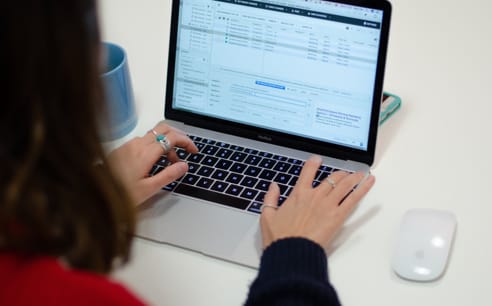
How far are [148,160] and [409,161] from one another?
1.29ft

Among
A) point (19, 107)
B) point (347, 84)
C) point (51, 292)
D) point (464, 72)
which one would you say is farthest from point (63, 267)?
point (464, 72)

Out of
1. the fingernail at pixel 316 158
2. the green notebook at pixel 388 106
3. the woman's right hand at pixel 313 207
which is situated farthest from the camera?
the green notebook at pixel 388 106

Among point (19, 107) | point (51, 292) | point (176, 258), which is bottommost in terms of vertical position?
point (176, 258)

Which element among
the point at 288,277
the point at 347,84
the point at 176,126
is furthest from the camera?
the point at 176,126

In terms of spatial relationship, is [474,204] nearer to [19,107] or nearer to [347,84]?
[347,84]

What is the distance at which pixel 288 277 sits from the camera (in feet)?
2.52

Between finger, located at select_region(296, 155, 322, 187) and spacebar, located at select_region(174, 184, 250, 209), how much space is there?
8 centimetres

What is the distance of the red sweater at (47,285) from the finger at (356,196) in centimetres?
43

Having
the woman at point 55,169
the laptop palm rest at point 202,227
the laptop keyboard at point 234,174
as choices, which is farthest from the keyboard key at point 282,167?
the woman at point 55,169

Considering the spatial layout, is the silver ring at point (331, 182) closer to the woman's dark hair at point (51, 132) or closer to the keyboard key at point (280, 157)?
the keyboard key at point (280, 157)

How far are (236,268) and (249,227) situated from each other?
64 millimetres

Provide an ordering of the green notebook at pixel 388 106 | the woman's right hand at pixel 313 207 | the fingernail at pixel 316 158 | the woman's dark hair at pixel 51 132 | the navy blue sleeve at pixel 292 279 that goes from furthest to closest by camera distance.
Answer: the green notebook at pixel 388 106 → the fingernail at pixel 316 158 → the woman's right hand at pixel 313 207 → the navy blue sleeve at pixel 292 279 → the woman's dark hair at pixel 51 132

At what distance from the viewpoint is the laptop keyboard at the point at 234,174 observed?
96 centimetres

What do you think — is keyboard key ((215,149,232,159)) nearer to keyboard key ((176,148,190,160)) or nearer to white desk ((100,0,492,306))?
keyboard key ((176,148,190,160))
